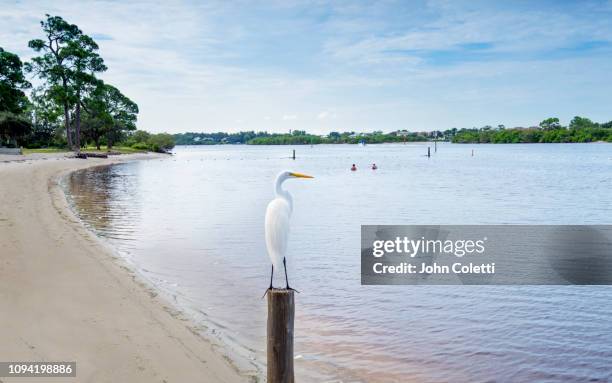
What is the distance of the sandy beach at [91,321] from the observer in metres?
6.00

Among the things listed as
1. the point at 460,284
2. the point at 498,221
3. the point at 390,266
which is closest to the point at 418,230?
the point at 498,221

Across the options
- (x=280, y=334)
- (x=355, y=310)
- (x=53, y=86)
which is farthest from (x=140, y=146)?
(x=280, y=334)

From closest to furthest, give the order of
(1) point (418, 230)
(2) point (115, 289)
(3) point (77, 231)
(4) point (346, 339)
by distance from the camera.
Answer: (4) point (346, 339)
(2) point (115, 289)
(3) point (77, 231)
(1) point (418, 230)

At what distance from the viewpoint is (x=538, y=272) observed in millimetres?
12562

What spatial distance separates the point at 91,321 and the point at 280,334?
134 inches

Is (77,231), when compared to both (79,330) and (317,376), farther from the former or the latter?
(317,376)

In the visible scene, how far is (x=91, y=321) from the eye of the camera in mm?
7281

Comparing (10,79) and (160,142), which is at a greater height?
(10,79)

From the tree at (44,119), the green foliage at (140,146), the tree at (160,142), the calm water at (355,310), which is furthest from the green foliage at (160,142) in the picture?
the calm water at (355,310)

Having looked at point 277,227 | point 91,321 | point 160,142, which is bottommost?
point 91,321

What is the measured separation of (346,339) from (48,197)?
58.1 ft

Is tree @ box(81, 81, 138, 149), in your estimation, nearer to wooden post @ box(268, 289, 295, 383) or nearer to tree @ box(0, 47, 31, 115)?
tree @ box(0, 47, 31, 115)

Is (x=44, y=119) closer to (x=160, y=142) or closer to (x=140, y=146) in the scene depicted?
(x=140, y=146)

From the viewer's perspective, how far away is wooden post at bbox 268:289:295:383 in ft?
16.9
